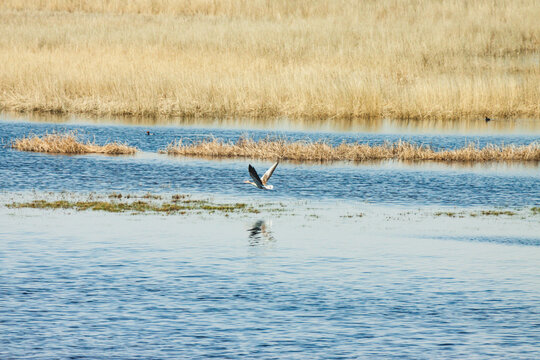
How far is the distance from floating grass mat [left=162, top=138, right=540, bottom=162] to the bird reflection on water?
1017cm

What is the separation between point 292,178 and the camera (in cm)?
2636

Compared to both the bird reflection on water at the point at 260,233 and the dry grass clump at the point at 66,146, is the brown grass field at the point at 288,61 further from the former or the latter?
the bird reflection on water at the point at 260,233

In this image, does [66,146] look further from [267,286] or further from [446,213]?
[267,286]

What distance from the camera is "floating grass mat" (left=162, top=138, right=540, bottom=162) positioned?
98.5 feet

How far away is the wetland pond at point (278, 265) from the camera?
468 inches

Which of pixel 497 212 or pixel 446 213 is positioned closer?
pixel 446 213

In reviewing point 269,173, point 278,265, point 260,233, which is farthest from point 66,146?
point 278,265

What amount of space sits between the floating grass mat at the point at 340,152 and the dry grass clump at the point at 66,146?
164 centimetres

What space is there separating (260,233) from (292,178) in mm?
7694

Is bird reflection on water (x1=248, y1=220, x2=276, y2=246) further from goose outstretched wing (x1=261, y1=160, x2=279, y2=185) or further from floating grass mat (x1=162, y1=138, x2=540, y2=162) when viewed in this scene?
floating grass mat (x1=162, y1=138, x2=540, y2=162)

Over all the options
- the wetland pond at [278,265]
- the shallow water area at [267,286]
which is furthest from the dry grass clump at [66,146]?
the shallow water area at [267,286]

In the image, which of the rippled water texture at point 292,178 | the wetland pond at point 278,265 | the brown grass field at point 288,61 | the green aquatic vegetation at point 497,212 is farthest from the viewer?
the brown grass field at point 288,61

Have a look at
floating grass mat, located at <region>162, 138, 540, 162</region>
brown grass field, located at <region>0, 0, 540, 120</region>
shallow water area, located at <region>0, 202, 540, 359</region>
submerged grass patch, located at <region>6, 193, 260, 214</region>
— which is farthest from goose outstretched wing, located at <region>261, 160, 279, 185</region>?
brown grass field, located at <region>0, 0, 540, 120</region>

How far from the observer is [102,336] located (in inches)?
468
